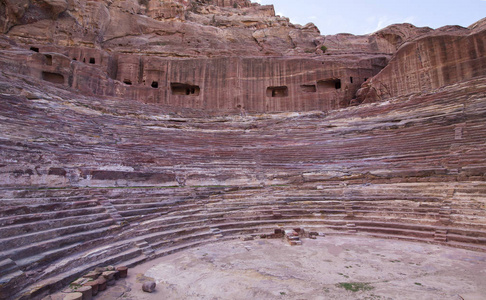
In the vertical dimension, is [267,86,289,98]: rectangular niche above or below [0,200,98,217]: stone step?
above

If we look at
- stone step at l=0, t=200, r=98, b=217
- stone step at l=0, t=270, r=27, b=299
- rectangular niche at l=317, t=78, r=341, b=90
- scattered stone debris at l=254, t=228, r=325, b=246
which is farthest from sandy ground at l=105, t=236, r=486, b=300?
rectangular niche at l=317, t=78, r=341, b=90

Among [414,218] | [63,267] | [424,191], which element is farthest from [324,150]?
[63,267]

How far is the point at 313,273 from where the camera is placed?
4.87 metres

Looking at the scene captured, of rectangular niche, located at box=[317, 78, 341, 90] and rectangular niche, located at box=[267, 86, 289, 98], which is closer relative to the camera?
rectangular niche, located at box=[317, 78, 341, 90]

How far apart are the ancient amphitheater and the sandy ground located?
3.03 ft

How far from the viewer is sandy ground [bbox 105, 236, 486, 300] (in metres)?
4.01

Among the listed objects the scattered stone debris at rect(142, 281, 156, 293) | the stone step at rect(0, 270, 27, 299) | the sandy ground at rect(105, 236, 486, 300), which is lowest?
the sandy ground at rect(105, 236, 486, 300)

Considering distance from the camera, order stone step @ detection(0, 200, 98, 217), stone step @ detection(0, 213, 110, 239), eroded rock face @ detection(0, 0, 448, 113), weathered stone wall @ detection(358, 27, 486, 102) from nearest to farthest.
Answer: stone step @ detection(0, 213, 110, 239), stone step @ detection(0, 200, 98, 217), weathered stone wall @ detection(358, 27, 486, 102), eroded rock face @ detection(0, 0, 448, 113)

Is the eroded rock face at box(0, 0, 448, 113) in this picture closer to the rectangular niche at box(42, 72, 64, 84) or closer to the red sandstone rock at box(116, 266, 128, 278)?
the rectangular niche at box(42, 72, 64, 84)

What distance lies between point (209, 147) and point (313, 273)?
425 inches

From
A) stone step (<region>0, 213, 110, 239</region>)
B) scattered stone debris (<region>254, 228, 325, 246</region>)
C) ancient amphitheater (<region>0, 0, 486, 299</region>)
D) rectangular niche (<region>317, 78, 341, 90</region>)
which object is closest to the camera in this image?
stone step (<region>0, 213, 110, 239</region>)

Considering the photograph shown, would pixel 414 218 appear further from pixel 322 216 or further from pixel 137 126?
pixel 137 126

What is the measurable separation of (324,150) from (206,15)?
1143 inches

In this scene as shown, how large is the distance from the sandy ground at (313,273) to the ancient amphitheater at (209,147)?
0.92 meters
